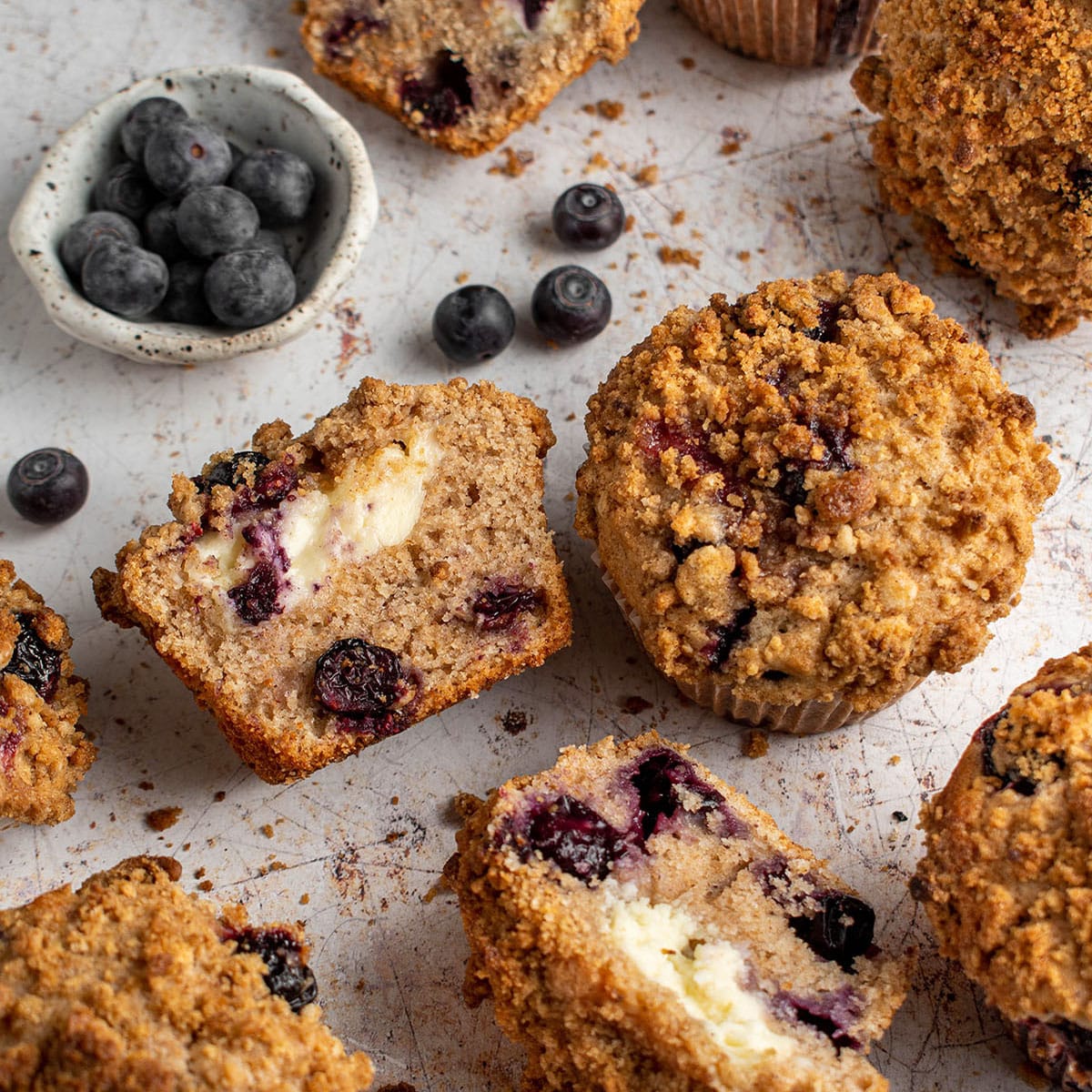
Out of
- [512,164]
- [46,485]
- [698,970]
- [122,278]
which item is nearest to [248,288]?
[122,278]

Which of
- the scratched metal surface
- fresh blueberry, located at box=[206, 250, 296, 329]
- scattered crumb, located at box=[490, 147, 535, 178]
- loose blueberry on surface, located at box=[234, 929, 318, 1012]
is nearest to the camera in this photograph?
loose blueberry on surface, located at box=[234, 929, 318, 1012]

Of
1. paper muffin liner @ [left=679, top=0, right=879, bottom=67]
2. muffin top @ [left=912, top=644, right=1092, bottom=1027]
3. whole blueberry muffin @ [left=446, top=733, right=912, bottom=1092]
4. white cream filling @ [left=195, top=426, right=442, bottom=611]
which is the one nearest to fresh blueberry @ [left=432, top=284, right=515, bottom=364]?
white cream filling @ [left=195, top=426, right=442, bottom=611]

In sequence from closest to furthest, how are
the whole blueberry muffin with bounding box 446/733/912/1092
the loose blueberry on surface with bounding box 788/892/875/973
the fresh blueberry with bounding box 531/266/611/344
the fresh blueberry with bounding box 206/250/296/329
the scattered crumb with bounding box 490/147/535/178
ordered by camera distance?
the whole blueberry muffin with bounding box 446/733/912/1092
the loose blueberry on surface with bounding box 788/892/875/973
the fresh blueberry with bounding box 206/250/296/329
the fresh blueberry with bounding box 531/266/611/344
the scattered crumb with bounding box 490/147/535/178

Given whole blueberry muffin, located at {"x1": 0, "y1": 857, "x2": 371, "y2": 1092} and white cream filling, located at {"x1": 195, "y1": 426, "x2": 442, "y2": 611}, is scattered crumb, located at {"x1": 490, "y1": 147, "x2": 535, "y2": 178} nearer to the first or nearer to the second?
white cream filling, located at {"x1": 195, "y1": 426, "x2": 442, "y2": 611}

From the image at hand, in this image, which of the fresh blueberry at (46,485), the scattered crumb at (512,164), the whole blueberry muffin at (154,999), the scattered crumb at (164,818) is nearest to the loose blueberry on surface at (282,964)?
the whole blueberry muffin at (154,999)

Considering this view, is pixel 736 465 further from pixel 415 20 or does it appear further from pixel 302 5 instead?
pixel 302 5

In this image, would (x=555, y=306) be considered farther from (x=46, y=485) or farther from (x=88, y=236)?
(x=46, y=485)
